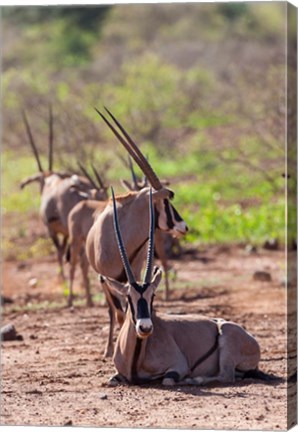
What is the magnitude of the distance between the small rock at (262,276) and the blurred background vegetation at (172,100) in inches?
76.5

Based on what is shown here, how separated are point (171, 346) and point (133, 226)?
3.81 feet

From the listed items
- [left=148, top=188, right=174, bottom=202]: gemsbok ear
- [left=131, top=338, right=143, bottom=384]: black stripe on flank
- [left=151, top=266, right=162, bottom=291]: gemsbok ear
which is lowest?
[left=131, top=338, right=143, bottom=384]: black stripe on flank

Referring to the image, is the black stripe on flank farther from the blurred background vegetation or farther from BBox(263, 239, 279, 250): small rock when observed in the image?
BBox(263, 239, 279, 250): small rock

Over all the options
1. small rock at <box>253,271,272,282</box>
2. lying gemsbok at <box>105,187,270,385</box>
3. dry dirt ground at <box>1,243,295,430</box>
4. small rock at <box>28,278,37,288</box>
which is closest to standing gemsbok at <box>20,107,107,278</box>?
small rock at <box>28,278,37,288</box>

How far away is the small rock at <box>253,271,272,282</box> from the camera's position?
12.6m

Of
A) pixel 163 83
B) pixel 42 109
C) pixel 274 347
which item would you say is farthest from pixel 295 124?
pixel 163 83

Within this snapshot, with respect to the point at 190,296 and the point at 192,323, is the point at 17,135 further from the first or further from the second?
the point at 192,323

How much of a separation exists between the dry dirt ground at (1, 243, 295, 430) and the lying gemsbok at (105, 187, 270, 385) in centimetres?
13

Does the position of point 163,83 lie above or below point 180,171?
above

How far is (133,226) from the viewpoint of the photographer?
8.56m

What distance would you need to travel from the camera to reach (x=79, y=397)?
7156 millimetres

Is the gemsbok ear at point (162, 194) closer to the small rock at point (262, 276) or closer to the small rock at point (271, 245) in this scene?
the small rock at point (262, 276)

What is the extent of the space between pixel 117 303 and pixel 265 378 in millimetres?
1202

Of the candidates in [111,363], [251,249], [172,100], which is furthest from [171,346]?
[172,100]
